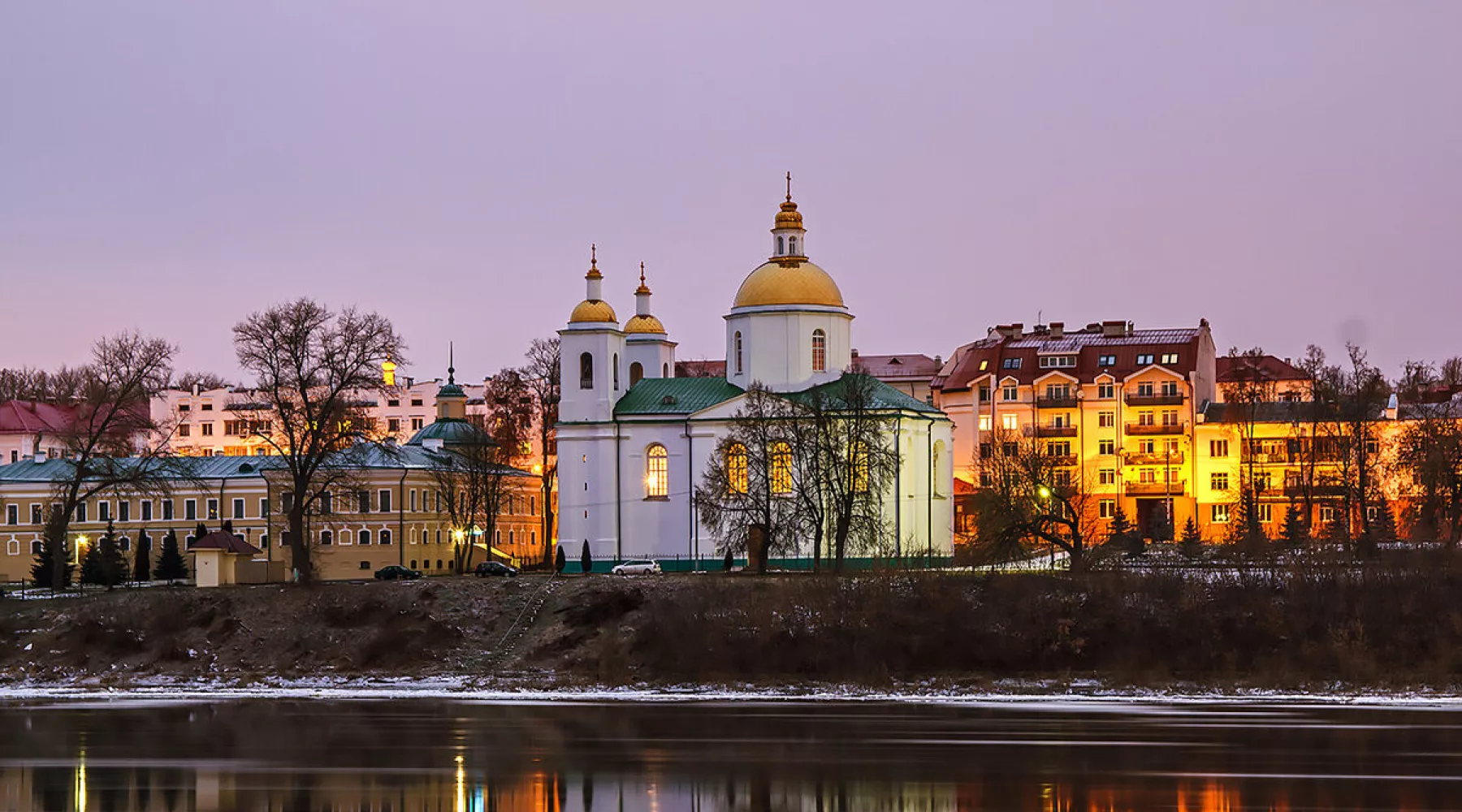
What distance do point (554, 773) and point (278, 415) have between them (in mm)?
41816

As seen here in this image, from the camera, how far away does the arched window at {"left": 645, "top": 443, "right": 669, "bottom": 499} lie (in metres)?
85.8

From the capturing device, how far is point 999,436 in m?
106

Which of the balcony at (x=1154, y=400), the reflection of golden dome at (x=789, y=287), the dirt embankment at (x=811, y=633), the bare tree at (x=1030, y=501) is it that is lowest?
the dirt embankment at (x=811, y=633)

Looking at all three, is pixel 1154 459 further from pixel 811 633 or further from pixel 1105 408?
pixel 811 633

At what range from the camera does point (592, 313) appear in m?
88.0

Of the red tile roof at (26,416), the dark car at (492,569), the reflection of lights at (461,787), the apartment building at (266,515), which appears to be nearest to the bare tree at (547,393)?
the apartment building at (266,515)

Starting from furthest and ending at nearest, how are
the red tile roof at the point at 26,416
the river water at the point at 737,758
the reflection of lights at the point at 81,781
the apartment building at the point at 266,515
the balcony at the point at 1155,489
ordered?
the red tile roof at the point at 26,416 < the balcony at the point at 1155,489 < the apartment building at the point at 266,515 < the reflection of lights at the point at 81,781 < the river water at the point at 737,758

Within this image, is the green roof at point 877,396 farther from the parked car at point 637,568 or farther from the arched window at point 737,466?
the parked car at point 637,568

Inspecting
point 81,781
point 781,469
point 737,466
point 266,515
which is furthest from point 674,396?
point 81,781

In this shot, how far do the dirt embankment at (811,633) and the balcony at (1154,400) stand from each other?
45.6 metres

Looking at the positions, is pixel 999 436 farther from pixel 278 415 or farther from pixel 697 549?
pixel 278 415

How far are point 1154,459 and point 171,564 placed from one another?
52.4 m

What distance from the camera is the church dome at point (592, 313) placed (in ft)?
289

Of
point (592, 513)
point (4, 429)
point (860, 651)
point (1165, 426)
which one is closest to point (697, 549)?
point (592, 513)
